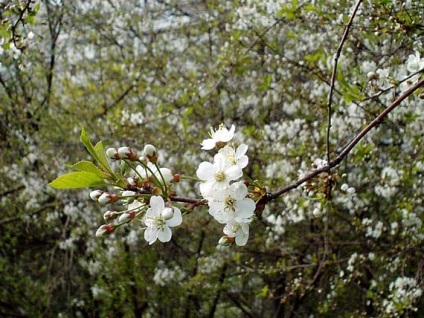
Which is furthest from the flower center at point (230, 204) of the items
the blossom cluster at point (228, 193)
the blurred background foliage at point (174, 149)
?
the blurred background foliage at point (174, 149)

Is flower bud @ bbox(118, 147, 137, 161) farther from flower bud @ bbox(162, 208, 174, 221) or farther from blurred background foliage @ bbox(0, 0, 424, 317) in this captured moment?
blurred background foliage @ bbox(0, 0, 424, 317)

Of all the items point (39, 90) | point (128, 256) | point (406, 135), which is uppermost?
point (39, 90)

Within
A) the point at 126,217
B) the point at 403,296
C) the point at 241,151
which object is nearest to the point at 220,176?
the point at 241,151

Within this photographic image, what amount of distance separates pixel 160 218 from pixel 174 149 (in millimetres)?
3760

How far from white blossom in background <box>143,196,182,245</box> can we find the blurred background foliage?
2825 mm

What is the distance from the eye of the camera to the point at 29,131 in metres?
5.48

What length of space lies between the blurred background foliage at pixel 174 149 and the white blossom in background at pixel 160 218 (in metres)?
2.83

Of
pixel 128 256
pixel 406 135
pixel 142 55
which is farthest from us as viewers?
pixel 142 55

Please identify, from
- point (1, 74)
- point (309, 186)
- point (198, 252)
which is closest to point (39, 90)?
point (1, 74)

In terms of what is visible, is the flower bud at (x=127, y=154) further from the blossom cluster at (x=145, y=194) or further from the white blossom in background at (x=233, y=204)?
the white blossom in background at (x=233, y=204)

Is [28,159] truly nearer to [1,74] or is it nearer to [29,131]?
[29,131]

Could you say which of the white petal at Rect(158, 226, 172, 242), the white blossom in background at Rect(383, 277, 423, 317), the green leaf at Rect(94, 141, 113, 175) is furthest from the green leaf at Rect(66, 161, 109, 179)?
the white blossom in background at Rect(383, 277, 423, 317)

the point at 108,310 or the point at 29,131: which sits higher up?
the point at 29,131

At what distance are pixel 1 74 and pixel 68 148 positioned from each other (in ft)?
3.19
